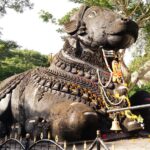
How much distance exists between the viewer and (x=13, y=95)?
678 centimetres

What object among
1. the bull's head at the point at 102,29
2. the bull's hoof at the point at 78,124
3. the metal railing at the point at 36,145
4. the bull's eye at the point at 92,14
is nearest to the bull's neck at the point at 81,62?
the bull's head at the point at 102,29

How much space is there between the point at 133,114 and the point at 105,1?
15.5m

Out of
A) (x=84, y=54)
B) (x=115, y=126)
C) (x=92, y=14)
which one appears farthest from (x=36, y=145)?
(x=92, y=14)

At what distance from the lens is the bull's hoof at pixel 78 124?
5.25 metres

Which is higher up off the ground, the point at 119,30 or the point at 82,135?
the point at 119,30

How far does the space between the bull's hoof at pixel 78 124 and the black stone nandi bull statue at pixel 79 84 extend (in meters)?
0.02

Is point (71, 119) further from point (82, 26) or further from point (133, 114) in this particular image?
point (82, 26)

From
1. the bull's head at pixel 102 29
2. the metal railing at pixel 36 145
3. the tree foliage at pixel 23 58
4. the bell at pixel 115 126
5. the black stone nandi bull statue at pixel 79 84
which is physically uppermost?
the tree foliage at pixel 23 58

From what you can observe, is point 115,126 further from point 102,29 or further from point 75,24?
point 75,24

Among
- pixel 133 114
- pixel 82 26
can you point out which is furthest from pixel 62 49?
pixel 133 114

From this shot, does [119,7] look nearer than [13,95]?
No

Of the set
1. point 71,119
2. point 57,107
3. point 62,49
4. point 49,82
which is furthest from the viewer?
point 62,49

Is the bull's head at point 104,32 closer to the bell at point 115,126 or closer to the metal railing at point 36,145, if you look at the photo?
the bell at point 115,126

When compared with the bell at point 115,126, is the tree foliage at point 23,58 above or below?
above
